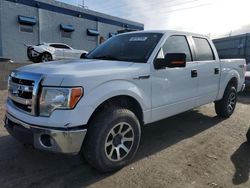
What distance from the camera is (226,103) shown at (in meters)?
6.05

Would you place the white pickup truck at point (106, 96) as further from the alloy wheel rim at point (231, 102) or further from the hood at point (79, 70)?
the alloy wheel rim at point (231, 102)

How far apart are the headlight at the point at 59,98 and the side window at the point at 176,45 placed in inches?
74.0

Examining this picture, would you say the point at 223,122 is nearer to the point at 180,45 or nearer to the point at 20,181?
the point at 180,45

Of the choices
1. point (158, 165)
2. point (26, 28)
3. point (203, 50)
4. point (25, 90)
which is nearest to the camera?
point (25, 90)

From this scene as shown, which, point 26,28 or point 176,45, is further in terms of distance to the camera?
point 26,28

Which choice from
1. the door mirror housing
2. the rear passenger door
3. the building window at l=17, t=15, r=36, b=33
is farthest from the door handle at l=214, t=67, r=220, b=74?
the building window at l=17, t=15, r=36, b=33

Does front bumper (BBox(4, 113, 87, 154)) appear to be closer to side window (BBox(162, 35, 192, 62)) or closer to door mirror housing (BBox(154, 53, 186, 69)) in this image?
door mirror housing (BBox(154, 53, 186, 69))

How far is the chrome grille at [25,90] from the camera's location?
299 centimetres

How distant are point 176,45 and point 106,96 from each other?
2.00 metres

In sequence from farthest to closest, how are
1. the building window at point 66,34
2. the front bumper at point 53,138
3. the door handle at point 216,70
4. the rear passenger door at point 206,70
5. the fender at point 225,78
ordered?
the building window at point 66,34, the fender at point 225,78, the door handle at point 216,70, the rear passenger door at point 206,70, the front bumper at point 53,138

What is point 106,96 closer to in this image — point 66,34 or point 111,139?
point 111,139

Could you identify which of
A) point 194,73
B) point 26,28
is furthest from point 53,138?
point 26,28

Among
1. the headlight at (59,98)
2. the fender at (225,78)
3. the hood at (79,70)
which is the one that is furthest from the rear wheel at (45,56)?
the headlight at (59,98)

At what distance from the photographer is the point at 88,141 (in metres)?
3.13
